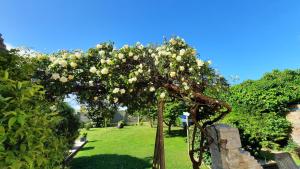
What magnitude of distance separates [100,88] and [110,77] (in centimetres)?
43

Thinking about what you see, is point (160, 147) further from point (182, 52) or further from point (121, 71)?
point (182, 52)

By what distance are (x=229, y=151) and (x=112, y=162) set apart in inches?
328

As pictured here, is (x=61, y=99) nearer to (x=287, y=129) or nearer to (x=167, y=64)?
(x=167, y=64)

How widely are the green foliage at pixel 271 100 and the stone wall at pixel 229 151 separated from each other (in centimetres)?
546

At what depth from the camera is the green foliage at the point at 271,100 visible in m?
12.9

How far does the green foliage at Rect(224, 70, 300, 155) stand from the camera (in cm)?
1292

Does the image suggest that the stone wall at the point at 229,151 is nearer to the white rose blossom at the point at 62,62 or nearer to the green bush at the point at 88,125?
the white rose blossom at the point at 62,62

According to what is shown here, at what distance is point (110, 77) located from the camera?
5.23 meters

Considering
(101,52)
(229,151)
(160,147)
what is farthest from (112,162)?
(101,52)

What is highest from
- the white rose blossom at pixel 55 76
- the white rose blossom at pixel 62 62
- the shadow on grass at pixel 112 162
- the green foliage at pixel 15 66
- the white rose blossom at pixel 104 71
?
the white rose blossom at pixel 62 62

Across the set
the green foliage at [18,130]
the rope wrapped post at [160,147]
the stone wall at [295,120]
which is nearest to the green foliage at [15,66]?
the green foliage at [18,130]

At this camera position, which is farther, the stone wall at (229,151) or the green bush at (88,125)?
the green bush at (88,125)

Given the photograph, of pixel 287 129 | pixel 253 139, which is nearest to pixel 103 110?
pixel 253 139

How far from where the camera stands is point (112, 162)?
43.2ft
